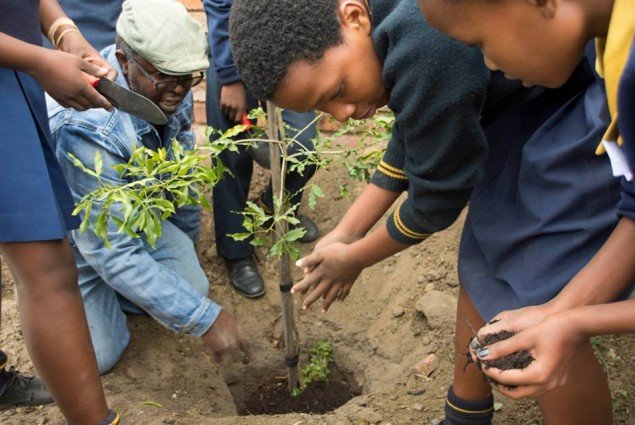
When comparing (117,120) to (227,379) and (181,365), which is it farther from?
(227,379)

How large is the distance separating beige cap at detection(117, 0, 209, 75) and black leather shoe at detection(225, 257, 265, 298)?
3.89 ft

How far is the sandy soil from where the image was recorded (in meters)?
2.36

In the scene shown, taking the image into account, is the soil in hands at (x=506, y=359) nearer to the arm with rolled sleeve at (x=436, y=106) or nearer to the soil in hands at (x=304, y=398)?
the arm with rolled sleeve at (x=436, y=106)

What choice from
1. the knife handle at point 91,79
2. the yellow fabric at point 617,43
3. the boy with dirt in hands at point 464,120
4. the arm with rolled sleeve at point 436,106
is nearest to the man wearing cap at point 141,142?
the knife handle at point 91,79

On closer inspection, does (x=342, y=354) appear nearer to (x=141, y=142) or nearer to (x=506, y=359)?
(x=141, y=142)

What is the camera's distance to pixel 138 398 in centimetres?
250

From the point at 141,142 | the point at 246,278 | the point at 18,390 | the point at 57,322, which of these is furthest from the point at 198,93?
the point at 57,322

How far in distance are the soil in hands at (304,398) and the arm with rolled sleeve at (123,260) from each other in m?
0.73

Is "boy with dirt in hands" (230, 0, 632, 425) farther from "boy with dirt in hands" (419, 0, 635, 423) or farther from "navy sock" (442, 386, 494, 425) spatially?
"navy sock" (442, 386, 494, 425)

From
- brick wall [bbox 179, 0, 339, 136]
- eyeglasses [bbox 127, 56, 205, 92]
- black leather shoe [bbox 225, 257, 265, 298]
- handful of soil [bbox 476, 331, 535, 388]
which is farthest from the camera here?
brick wall [bbox 179, 0, 339, 136]

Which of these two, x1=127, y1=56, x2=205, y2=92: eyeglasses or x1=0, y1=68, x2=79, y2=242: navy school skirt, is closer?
x1=0, y1=68, x2=79, y2=242: navy school skirt

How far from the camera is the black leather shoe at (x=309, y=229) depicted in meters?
3.46

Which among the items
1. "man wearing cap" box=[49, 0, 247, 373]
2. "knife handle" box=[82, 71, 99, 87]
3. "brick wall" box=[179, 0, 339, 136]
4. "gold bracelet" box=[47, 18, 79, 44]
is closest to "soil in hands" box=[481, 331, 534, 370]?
"man wearing cap" box=[49, 0, 247, 373]

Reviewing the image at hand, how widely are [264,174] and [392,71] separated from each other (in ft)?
8.10
